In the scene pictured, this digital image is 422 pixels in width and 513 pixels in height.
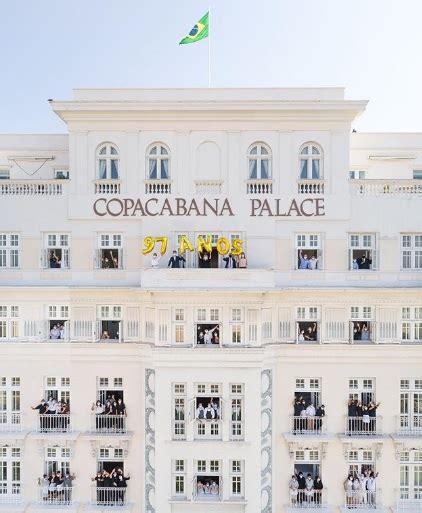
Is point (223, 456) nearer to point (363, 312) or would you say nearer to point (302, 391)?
point (302, 391)

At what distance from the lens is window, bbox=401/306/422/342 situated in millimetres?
23062

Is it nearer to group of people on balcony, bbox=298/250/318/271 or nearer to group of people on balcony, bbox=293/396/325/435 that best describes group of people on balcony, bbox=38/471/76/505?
group of people on balcony, bbox=293/396/325/435

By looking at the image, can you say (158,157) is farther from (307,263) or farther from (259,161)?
(307,263)

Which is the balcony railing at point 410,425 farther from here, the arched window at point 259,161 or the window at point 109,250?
the window at point 109,250

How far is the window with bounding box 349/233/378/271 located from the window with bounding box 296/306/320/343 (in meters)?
2.83

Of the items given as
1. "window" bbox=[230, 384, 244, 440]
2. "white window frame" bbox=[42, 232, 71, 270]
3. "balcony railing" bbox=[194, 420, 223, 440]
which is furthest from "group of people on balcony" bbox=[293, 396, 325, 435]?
"white window frame" bbox=[42, 232, 71, 270]

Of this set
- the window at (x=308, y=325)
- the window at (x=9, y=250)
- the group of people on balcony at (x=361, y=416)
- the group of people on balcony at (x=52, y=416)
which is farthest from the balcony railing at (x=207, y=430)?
the window at (x=9, y=250)

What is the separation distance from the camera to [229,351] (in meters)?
21.9

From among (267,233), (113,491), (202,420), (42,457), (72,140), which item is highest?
(72,140)

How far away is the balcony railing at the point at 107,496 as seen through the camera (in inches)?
894

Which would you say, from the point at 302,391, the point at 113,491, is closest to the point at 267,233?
the point at 302,391

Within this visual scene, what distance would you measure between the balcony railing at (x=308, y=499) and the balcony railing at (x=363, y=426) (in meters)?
3.15

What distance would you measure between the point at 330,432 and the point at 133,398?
9490mm

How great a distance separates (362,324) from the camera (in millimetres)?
23453
